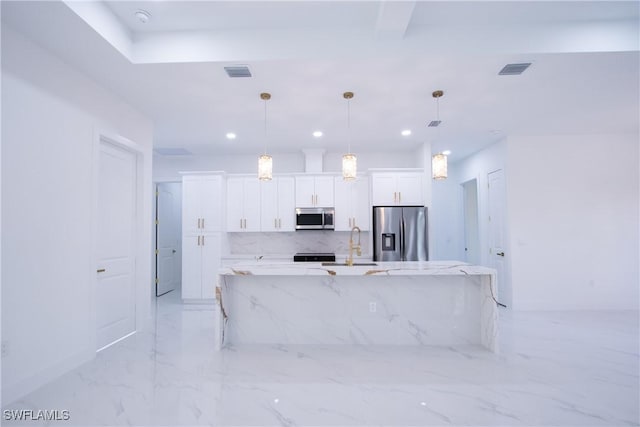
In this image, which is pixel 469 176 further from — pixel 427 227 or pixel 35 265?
pixel 35 265

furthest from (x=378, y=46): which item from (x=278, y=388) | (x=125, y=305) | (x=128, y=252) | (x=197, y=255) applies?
(x=197, y=255)

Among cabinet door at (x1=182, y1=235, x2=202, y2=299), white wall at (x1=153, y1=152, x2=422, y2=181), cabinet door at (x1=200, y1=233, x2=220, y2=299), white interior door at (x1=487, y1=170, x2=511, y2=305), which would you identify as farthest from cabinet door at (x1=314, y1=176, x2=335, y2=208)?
white interior door at (x1=487, y1=170, x2=511, y2=305)

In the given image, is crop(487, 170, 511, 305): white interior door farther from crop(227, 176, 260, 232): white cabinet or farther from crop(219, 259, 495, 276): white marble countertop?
crop(227, 176, 260, 232): white cabinet

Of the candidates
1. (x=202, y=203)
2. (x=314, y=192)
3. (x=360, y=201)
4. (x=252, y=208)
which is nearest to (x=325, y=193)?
(x=314, y=192)

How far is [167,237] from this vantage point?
680cm

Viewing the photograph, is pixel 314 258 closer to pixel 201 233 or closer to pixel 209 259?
pixel 209 259

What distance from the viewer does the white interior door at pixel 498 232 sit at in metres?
5.34

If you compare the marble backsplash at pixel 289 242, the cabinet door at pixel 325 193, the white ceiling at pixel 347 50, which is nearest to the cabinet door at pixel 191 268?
the marble backsplash at pixel 289 242

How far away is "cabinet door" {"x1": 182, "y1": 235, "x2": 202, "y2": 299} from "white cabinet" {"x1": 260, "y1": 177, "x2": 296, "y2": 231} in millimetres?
1171

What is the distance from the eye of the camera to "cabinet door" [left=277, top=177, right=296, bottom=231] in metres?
5.91

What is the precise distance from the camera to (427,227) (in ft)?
17.7

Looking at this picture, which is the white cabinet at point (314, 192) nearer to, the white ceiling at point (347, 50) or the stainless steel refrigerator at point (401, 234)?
the stainless steel refrigerator at point (401, 234)

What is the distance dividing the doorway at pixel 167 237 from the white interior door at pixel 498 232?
6064mm

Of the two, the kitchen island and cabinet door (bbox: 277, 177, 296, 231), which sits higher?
cabinet door (bbox: 277, 177, 296, 231)
